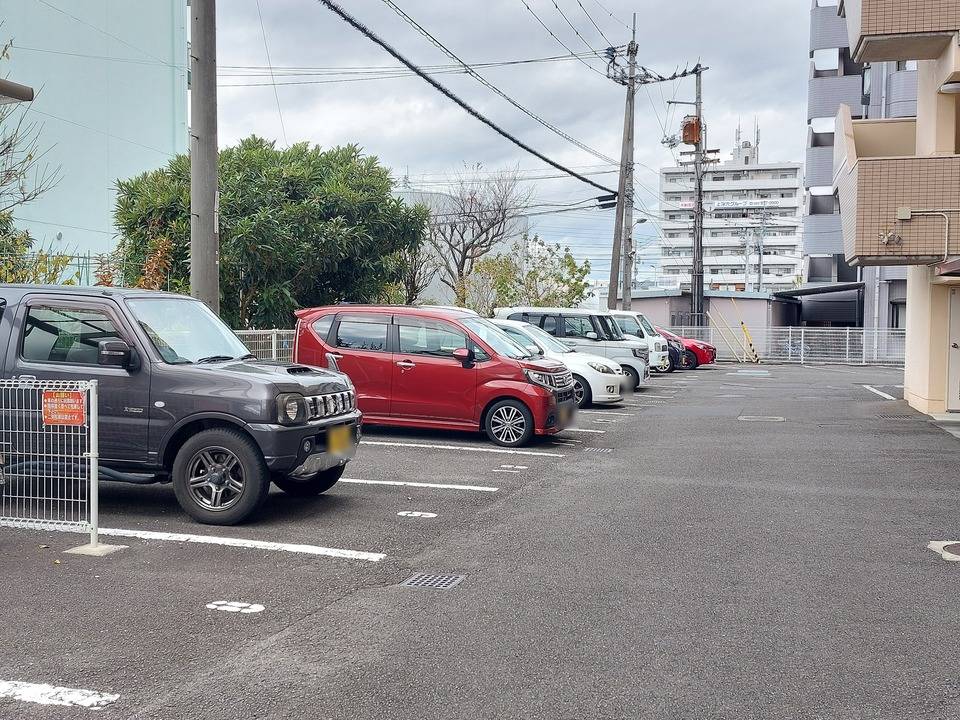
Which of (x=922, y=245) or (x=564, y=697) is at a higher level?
(x=922, y=245)

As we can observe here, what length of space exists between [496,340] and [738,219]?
97.2m

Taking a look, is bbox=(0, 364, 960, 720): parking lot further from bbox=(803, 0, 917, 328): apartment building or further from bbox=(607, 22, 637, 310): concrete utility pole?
bbox=(803, 0, 917, 328): apartment building

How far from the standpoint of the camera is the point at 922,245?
14555 mm

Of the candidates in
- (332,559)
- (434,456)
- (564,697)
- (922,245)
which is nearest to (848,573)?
(564,697)

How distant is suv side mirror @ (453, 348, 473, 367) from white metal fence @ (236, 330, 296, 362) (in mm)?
2996

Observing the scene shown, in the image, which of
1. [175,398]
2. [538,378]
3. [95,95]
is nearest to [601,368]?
[538,378]

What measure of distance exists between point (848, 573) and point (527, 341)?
11218 millimetres

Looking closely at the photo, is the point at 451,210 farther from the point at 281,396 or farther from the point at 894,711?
the point at 894,711

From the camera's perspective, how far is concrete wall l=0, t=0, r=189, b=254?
89.6 feet

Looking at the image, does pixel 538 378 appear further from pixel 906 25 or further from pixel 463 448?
pixel 906 25

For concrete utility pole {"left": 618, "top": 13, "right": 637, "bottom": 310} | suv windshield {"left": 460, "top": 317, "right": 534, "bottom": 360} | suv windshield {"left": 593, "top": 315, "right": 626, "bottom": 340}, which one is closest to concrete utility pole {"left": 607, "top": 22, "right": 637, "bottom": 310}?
concrete utility pole {"left": 618, "top": 13, "right": 637, "bottom": 310}

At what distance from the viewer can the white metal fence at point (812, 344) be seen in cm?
3688

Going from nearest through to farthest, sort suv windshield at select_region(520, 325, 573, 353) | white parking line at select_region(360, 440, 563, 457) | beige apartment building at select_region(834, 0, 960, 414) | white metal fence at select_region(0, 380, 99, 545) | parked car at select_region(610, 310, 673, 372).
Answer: white metal fence at select_region(0, 380, 99, 545) → white parking line at select_region(360, 440, 563, 457) → beige apartment building at select_region(834, 0, 960, 414) → suv windshield at select_region(520, 325, 573, 353) → parked car at select_region(610, 310, 673, 372)

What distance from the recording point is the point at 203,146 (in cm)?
1145
